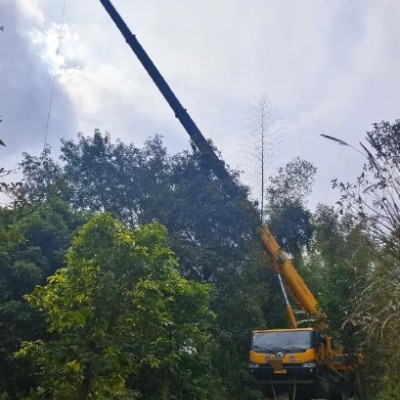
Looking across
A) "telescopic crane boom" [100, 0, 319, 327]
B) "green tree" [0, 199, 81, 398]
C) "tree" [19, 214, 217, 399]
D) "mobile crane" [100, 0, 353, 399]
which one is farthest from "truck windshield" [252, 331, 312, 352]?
"tree" [19, 214, 217, 399]

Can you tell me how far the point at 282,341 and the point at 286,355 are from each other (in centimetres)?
48

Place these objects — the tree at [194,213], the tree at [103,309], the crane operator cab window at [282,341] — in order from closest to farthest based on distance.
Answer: the tree at [103,309] < the crane operator cab window at [282,341] < the tree at [194,213]

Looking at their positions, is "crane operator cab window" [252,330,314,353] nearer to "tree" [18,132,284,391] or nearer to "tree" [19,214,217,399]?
"tree" [18,132,284,391]

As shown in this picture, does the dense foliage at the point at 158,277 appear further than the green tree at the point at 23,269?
No

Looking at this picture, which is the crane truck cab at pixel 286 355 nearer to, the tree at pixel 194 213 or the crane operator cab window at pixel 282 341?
the crane operator cab window at pixel 282 341

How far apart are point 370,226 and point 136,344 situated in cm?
336

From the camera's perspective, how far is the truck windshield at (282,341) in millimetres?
14750

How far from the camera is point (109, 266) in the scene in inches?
290

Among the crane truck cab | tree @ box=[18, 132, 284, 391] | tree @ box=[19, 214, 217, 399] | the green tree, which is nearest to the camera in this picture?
tree @ box=[19, 214, 217, 399]

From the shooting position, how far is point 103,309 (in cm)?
716

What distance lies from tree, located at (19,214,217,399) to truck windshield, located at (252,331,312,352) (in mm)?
7560

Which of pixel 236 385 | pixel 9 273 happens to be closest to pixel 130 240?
pixel 9 273

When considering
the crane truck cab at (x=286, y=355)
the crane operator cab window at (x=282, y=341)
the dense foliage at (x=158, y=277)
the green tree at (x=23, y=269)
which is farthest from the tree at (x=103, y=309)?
the crane operator cab window at (x=282, y=341)

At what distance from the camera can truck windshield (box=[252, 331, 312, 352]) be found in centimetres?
1475
